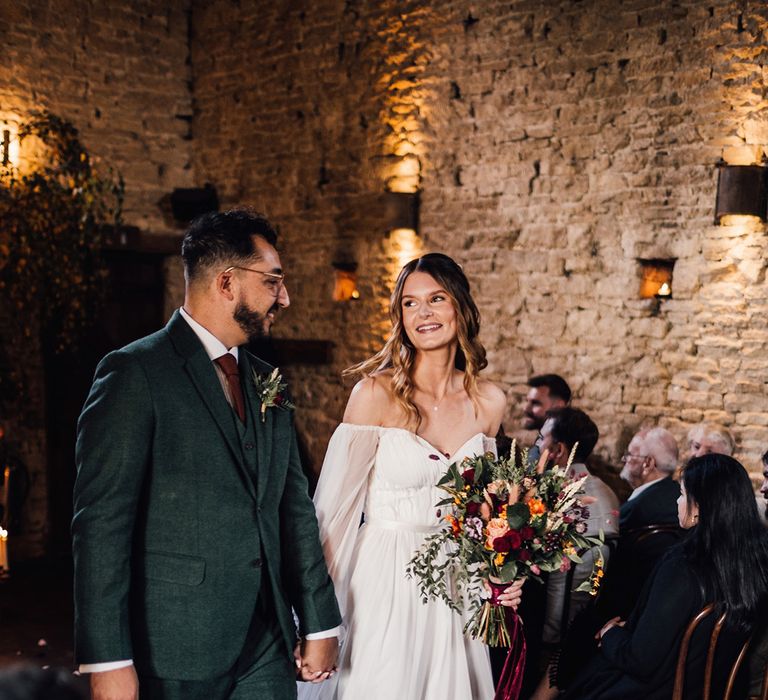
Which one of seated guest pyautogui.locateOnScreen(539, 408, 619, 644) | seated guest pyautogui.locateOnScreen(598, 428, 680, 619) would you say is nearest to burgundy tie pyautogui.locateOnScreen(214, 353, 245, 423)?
seated guest pyautogui.locateOnScreen(539, 408, 619, 644)

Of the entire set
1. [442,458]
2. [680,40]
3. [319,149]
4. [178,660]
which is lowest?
[178,660]

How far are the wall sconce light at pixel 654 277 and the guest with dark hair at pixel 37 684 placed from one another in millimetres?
4050

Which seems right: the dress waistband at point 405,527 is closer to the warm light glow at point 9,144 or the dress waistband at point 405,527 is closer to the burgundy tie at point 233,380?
the burgundy tie at point 233,380

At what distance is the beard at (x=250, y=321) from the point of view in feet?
7.80

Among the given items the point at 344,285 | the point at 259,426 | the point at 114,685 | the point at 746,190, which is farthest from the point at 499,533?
the point at 344,285

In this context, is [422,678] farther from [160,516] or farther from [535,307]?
[535,307]

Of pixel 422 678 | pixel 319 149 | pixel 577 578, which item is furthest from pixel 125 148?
pixel 422 678

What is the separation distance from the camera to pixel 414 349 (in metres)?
3.20

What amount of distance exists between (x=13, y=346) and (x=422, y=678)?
5520 mm

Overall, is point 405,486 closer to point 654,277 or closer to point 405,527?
point 405,527

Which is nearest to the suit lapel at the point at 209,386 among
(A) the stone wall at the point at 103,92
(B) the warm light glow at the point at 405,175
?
(B) the warm light glow at the point at 405,175

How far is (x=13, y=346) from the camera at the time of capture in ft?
23.7

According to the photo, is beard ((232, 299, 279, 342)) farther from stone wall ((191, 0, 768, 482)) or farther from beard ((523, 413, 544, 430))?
stone wall ((191, 0, 768, 482))

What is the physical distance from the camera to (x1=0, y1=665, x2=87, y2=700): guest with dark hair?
182 inches
